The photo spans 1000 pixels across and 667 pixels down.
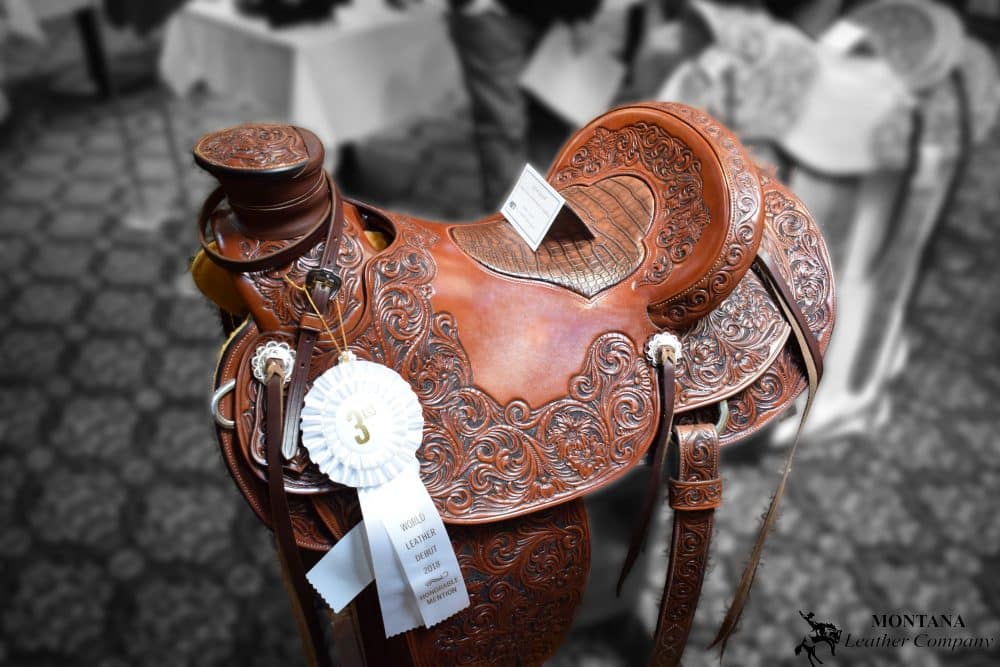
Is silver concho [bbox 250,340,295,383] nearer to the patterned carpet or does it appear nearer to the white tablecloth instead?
the patterned carpet

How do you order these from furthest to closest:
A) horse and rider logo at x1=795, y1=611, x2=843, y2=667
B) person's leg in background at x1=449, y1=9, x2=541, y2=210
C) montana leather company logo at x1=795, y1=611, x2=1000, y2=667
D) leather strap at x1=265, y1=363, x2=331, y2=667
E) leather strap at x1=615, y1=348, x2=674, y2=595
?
person's leg in background at x1=449, y1=9, x2=541, y2=210
montana leather company logo at x1=795, y1=611, x2=1000, y2=667
horse and rider logo at x1=795, y1=611, x2=843, y2=667
leather strap at x1=615, y1=348, x2=674, y2=595
leather strap at x1=265, y1=363, x2=331, y2=667

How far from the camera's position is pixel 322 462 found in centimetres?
60

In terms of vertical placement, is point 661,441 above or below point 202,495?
above

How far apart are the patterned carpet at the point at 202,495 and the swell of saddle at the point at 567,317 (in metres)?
0.87

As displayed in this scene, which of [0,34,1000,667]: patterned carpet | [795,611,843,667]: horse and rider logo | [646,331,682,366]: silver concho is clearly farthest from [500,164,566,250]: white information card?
[0,34,1000,667]: patterned carpet

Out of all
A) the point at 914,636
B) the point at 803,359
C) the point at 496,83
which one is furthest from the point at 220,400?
the point at 496,83

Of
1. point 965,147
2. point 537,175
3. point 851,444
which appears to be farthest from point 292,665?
point 965,147

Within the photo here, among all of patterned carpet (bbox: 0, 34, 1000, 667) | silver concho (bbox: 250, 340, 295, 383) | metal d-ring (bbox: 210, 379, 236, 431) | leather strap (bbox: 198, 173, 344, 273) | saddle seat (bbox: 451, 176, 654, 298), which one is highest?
leather strap (bbox: 198, 173, 344, 273)

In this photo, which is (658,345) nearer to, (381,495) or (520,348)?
(520,348)

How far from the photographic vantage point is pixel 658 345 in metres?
0.73

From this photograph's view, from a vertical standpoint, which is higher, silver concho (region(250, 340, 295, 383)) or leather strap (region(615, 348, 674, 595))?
silver concho (region(250, 340, 295, 383))

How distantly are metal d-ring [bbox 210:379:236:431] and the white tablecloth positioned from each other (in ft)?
5.43

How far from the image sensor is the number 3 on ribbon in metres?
0.60

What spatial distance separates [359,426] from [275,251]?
0.16m
